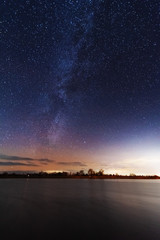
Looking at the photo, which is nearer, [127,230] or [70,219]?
[127,230]

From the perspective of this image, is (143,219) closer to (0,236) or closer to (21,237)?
(21,237)

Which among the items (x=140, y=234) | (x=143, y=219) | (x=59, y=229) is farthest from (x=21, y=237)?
(x=143, y=219)

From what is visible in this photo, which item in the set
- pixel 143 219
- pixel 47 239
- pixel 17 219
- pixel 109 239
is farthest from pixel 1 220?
pixel 143 219

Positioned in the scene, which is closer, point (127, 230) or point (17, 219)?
point (127, 230)

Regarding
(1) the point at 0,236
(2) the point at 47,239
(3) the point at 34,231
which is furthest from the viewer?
(3) the point at 34,231

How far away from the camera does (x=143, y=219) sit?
21.8m

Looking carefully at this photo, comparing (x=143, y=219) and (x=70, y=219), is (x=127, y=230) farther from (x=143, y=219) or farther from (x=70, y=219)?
(x=70, y=219)

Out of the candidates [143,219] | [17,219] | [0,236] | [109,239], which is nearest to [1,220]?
[17,219]

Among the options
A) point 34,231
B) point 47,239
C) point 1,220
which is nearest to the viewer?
point 47,239

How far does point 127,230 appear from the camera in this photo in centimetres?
1681

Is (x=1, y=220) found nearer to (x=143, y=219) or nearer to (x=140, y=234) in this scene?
(x=140, y=234)

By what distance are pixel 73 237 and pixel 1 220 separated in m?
10.7

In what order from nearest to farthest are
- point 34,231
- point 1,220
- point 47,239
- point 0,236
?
point 47,239
point 0,236
point 34,231
point 1,220

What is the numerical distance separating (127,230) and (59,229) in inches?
256
